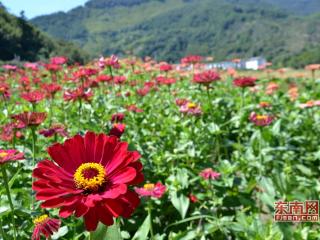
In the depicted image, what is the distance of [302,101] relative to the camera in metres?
4.97

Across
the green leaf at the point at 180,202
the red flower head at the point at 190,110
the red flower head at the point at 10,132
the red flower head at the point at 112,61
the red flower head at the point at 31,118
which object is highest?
the red flower head at the point at 112,61

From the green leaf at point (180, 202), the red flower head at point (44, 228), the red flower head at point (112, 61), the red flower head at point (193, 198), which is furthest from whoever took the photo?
the red flower head at point (112, 61)

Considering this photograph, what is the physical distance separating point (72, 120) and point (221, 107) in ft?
5.90

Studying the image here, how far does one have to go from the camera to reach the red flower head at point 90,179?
101 cm

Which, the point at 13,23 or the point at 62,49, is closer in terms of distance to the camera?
the point at 13,23

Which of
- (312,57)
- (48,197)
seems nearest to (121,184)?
(48,197)

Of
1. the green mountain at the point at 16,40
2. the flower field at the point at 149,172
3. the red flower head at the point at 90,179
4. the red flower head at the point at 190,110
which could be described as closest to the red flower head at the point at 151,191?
the flower field at the point at 149,172

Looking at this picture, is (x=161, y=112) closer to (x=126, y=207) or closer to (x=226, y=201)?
(x=226, y=201)

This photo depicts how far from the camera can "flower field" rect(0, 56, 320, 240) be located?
110cm

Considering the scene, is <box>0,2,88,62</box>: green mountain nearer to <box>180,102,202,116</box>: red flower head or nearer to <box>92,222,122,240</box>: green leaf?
<box>180,102,202,116</box>: red flower head

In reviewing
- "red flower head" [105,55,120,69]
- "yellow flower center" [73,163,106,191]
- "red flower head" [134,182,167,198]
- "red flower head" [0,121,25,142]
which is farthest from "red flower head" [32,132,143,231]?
"red flower head" [105,55,120,69]

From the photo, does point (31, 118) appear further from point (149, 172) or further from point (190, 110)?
point (190, 110)

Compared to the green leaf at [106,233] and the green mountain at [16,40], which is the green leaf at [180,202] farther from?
the green mountain at [16,40]

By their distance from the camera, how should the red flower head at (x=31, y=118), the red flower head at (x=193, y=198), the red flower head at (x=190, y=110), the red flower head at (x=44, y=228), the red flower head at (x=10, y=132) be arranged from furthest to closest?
the red flower head at (x=190, y=110)
the red flower head at (x=193, y=198)
the red flower head at (x=10, y=132)
the red flower head at (x=31, y=118)
the red flower head at (x=44, y=228)
